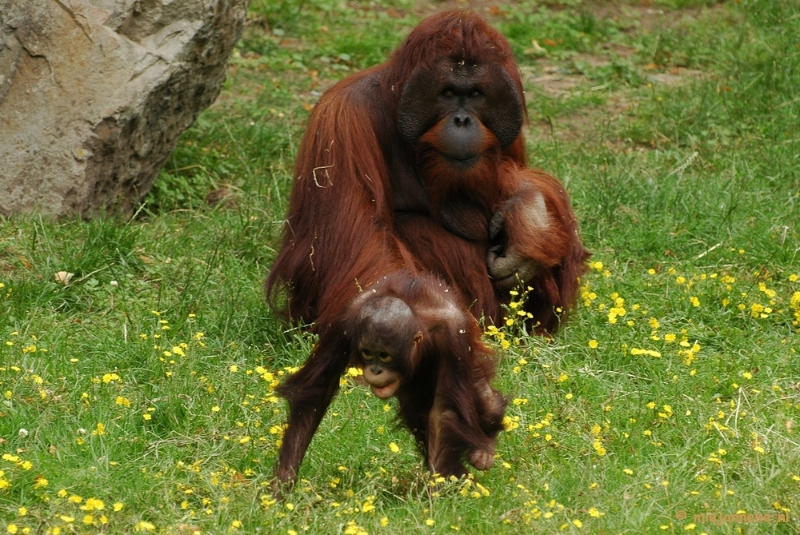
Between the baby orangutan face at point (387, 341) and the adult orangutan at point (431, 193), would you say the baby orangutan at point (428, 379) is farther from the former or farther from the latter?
the adult orangutan at point (431, 193)

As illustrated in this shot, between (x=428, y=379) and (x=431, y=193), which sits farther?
(x=431, y=193)

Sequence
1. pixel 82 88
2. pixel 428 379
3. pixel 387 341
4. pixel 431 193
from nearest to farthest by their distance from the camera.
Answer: pixel 387 341 < pixel 428 379 < pixel 431 193 < pixel 82 88

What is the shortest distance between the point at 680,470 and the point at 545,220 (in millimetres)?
1562

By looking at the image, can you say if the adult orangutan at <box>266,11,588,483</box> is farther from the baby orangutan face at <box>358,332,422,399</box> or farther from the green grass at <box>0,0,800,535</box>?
the baby orangutan face at <box>358,332,422,399</box>

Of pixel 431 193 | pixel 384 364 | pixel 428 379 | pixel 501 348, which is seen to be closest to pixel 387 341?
pixel 384 364

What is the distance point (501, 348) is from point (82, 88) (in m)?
2.42

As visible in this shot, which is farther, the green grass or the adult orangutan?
the adult orangutan

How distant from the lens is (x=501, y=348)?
438 cm

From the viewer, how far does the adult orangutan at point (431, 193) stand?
444 cm

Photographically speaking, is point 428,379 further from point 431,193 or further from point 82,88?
point 82,88

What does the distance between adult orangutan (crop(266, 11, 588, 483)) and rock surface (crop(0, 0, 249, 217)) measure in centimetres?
121

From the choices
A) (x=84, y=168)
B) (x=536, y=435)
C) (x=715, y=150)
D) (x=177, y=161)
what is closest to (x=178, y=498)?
(x=536, y=435)

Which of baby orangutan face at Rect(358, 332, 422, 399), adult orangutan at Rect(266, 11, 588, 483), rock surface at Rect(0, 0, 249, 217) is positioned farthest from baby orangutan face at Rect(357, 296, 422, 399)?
rock surface at Rect(0, 0, 249, 217)

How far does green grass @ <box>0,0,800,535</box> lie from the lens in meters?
3.27
